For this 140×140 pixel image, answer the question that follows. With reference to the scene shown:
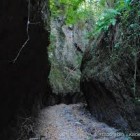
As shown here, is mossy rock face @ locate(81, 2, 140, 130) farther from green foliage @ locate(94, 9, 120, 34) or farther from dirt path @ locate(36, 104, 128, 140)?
dirt path @ locate(36, 104, 128, 140)

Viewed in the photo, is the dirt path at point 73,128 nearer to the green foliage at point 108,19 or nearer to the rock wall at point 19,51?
the rock wall at point 19,51

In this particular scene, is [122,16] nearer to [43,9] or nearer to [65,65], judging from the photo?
[43,9]

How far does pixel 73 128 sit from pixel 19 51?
12.8 ft

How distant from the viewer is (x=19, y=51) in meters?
6.00

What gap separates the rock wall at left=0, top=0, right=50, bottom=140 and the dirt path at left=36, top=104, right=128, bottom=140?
1.01 metres

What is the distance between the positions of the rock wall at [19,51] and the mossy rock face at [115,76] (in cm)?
206

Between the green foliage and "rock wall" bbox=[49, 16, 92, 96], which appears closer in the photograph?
the green foliage

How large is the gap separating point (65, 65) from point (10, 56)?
14.3m

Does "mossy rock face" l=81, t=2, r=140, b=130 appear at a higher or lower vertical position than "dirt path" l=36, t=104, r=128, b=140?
higher

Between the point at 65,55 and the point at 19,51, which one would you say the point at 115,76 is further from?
the point at 65,55

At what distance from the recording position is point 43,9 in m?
6.42

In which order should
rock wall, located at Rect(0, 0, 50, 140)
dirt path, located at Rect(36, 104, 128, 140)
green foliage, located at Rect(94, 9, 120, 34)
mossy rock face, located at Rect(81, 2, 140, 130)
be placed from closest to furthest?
rock wall, located at Rect(0, 0, 50, 140) → mossy rock face, located at Rect(81, 2, 140, 130) → dirt path, located at Rect(36, 104, 128, 140) → green foliage, located at Rect(94, 9, 120, 34)

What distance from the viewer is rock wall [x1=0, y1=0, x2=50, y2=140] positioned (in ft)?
17.5

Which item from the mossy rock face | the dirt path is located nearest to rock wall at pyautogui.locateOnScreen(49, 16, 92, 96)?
the dirt path
